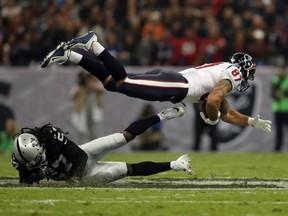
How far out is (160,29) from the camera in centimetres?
1823

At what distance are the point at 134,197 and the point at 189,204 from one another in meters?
0.68

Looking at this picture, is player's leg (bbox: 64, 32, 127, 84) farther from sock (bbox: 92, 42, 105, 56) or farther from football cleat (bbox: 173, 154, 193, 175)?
football cleat (bbox: 173, 154, 193, 175)

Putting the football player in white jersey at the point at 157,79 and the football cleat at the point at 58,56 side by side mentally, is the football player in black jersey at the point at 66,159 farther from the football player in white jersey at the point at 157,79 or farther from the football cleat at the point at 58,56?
the football cleat at the point at 58,56

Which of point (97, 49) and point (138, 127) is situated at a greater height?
point (97, 49)

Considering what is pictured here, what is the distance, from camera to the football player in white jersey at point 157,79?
10.1 meters

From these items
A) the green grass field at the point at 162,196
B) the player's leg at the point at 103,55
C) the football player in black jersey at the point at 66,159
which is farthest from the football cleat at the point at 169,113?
the green grass field at the point at 162,196

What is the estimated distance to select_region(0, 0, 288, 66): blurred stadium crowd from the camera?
17.7 m

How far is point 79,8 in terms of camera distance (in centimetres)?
1941

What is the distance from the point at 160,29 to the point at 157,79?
8.08 m

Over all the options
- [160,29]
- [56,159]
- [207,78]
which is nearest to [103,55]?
[207,78]

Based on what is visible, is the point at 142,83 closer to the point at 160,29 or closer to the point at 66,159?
the point at 66,159

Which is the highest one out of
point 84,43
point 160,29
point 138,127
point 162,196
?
point 84,43

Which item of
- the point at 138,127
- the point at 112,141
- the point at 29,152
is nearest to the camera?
the point at 29,152

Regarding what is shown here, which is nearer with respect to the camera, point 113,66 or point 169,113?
point 113,66
